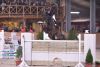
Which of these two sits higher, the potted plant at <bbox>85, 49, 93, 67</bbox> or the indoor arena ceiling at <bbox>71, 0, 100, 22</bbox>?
the indoor arena ceiling at <bbox>71, 0, 100, 22</bbox>

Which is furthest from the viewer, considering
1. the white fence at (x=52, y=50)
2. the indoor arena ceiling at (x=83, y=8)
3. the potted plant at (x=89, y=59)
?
the indoor arena ceiling at (x=83, y=8)

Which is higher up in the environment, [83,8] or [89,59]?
[83,8]

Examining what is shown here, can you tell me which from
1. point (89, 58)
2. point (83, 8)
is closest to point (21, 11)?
point (83, 8)

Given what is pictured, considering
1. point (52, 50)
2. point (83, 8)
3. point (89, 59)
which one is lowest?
point (89, 59)

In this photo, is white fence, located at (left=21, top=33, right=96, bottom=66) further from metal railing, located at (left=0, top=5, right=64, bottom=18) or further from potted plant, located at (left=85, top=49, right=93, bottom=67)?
metal railing, located at (left=0, top=5, right=64, bottom=18)

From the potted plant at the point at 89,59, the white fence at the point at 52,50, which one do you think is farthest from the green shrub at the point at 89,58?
the white fence at the point at 52,50

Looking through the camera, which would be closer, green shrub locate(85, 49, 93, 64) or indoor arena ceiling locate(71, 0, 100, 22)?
green shrub locate(85, 49, 93, 64)

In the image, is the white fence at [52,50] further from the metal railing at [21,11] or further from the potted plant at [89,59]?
the metal railing at [21,11]

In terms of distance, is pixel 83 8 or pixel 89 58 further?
pixel 83 8

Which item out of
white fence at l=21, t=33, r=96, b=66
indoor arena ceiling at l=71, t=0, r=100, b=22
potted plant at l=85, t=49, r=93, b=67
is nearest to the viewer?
potted plant at l=85, t=49, r=93, b=67

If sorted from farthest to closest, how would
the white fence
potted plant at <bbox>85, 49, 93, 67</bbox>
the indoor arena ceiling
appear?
the indoor arena ceiling
the white fence
potted plant at <bbox>85, 49, 93, 67</bbox>

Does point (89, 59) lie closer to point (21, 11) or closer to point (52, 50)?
point (52, 50)

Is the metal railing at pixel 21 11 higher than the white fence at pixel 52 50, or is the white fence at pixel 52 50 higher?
the metal railing at pixel 21 11

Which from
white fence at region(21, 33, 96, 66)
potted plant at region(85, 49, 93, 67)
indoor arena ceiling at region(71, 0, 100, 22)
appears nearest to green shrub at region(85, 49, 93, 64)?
potted plant at region(85, 49, 93, 67)
